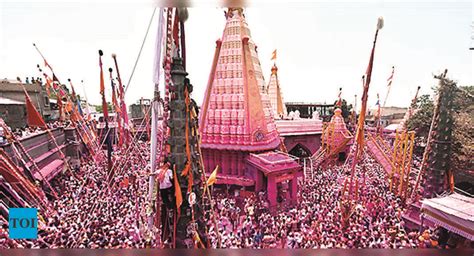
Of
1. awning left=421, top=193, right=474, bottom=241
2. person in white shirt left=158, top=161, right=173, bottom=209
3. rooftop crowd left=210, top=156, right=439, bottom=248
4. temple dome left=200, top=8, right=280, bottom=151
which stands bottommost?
rooftop crowd left=210, top=156, right=439, bottom=248

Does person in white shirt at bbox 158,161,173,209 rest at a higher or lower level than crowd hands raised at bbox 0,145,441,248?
higher

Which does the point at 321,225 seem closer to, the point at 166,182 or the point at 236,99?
the point at 166,182

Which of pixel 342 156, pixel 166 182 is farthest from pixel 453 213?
pixel 342 156

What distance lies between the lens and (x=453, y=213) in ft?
16.6

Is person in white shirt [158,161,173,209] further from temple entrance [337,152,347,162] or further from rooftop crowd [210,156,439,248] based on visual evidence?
temple entrance [337,152,347,162]

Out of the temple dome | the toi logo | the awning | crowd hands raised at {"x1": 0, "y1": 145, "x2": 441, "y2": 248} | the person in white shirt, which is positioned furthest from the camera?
the temple dome

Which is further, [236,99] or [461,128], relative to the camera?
[461,128]

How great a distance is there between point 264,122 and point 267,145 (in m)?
1.00

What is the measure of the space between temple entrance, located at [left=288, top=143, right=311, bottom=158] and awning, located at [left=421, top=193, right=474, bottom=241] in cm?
1076

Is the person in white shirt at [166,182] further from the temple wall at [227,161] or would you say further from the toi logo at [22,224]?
the temple wall at [227,161]

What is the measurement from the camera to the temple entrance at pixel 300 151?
54.3ft

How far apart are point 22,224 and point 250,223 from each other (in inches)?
209

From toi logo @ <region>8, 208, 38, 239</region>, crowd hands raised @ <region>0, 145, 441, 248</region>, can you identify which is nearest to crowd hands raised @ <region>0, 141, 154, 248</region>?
crowd hands raised @ <region>0, 145, 441, 248</region>

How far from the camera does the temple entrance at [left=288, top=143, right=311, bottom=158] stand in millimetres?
16562
